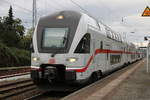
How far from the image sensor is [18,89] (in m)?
12.6

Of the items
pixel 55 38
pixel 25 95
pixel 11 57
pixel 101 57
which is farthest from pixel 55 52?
pixel 11 57

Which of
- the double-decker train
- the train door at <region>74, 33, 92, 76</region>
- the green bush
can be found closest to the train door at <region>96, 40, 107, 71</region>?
the double-decker train

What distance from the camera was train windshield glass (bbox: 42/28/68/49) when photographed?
400 inches

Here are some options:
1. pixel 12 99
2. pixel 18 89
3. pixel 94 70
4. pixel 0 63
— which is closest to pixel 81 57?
pixel 94 70

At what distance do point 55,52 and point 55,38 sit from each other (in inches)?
24.3

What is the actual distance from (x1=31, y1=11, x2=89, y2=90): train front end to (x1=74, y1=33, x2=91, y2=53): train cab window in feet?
0.93

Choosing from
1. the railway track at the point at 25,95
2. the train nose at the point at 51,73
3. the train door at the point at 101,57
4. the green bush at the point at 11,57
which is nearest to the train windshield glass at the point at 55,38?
the train nose at the point at 51,73

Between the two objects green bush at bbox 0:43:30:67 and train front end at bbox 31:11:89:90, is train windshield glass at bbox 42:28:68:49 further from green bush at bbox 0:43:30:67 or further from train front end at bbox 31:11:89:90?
green bush at bbox 0:43:30:67

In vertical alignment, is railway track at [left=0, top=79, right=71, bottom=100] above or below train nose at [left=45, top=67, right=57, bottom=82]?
below

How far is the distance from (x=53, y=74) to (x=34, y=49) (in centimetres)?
148

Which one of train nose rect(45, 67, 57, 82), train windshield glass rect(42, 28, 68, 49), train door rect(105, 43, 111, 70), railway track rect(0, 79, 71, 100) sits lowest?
railway track rect(0, 79, 71, 100)

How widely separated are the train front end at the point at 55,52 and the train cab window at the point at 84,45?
11.2 inches

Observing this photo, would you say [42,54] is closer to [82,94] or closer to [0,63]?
[82,94]

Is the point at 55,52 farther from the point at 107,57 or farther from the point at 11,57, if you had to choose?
the point at 11,57
